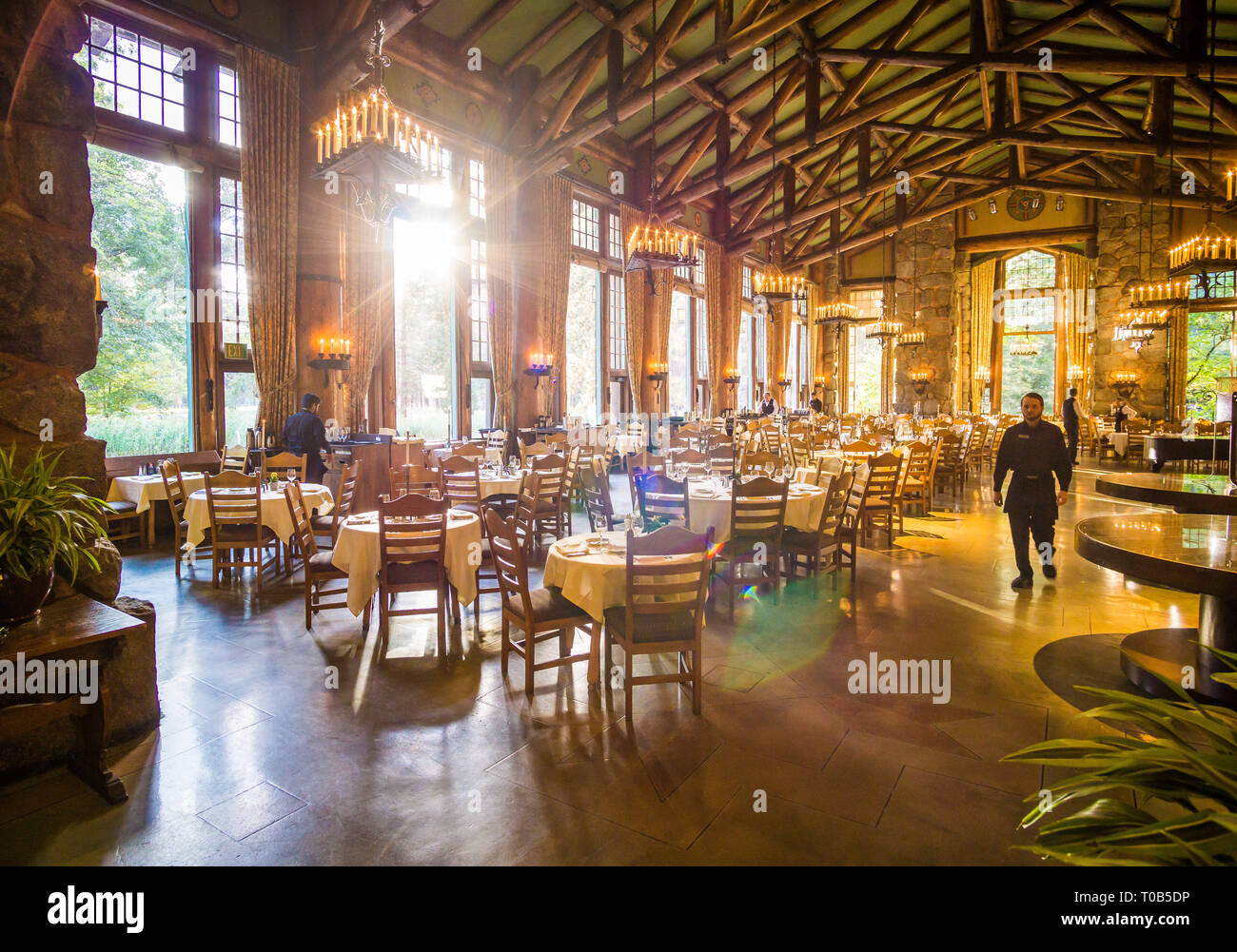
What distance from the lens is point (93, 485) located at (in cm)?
304

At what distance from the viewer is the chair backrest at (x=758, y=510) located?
187 inches

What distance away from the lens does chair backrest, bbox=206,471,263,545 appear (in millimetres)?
5315

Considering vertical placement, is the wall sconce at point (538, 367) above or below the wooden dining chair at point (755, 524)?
above

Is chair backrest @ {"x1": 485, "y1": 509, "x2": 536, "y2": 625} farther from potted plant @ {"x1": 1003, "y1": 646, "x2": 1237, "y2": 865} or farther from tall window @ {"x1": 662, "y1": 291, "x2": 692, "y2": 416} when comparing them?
tall window @ {"x1": 662, "y1": 291, "x2": 692, "y2": 416}

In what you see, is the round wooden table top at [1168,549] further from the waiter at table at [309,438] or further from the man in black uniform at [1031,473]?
the waiter at table at [309,438]

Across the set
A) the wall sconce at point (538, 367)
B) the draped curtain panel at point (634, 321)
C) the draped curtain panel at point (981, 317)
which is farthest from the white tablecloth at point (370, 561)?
the draped curtain panel at point (981, 317)

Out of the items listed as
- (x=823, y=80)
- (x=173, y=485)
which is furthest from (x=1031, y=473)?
(x=823, y=80)

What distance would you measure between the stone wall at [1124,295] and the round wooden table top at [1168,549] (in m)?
17.4

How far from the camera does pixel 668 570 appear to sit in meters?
3.07

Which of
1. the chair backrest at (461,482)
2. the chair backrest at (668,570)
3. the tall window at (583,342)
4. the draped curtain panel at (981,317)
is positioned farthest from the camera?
the draped curtain panel at (981,317)

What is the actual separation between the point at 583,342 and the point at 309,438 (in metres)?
7.29

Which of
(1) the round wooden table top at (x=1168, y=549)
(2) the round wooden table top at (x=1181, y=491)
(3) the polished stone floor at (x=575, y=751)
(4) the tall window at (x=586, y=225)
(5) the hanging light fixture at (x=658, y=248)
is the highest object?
(4) the tall window at (x=586, y=225)
